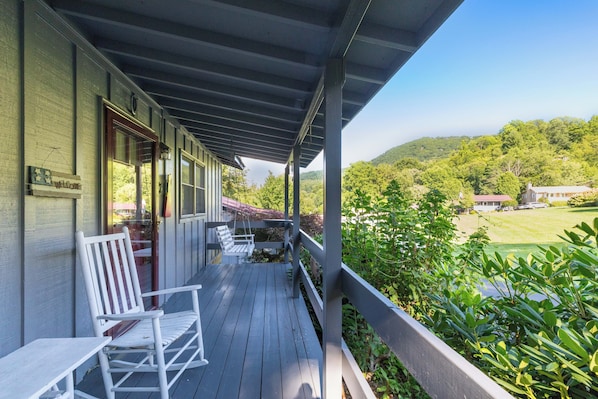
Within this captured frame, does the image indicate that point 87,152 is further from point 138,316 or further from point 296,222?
point 296,222

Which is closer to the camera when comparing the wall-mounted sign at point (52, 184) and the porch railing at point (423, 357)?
the porch railing at point (423, 357)

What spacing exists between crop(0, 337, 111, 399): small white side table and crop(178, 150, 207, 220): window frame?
330 cm

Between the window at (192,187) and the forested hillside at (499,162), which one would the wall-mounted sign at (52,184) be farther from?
the window at (192,187)

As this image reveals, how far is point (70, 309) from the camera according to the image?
1973mm

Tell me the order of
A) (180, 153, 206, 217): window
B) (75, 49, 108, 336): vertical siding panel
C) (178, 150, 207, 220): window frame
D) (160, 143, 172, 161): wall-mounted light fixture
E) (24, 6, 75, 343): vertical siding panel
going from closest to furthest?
1. (24, 6, 75, 343): vertical siding panel
2. (75, 49, 108, 336): vertical siding panel
3. (160, 143, 172, 161): wall-mounted light fixture
4. (178, 150, 207, 220): window frame
5. (180, 153, 206, 217): window

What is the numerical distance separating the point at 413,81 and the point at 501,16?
2.57 m

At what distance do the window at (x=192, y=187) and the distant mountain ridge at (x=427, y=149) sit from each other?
3167 mm

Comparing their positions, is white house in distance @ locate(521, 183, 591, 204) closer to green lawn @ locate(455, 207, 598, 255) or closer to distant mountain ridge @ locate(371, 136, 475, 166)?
green lawn @ locate(455, 207, 598, 255)

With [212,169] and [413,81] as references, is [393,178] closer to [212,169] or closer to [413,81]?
[413,81]

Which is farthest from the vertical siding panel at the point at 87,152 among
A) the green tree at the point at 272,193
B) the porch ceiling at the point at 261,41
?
the green tree at the point at 272,193

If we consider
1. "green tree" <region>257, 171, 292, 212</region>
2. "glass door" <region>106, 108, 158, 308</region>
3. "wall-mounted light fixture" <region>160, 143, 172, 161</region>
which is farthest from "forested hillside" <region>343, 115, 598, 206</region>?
"green tree" <region>257, 171, 292, 212</region>

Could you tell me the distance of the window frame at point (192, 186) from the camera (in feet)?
15.4

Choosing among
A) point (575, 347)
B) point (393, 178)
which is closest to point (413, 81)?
point (393, 178)

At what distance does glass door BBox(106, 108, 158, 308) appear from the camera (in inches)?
98.0
